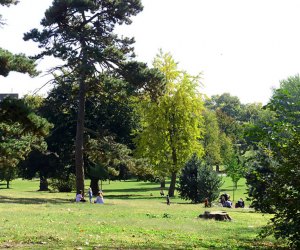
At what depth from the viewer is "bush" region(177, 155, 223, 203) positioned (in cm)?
3697

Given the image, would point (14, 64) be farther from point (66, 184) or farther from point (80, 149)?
point (66, 184)

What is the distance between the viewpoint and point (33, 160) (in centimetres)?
4941

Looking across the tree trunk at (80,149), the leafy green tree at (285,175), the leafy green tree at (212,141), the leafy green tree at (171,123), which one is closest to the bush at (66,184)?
the leafy green tree at (171,123)

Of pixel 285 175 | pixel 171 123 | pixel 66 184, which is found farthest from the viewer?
→ pixel 66 184

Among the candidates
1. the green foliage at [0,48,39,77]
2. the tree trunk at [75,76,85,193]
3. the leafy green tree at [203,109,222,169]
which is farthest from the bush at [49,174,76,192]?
the green foliage at [0,48,39,77]

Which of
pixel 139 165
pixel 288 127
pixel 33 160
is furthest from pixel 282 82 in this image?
pixel 288 127

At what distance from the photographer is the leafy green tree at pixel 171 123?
→ 4553 cm

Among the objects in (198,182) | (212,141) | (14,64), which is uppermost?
(212,141)

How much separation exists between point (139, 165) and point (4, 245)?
2156 cm

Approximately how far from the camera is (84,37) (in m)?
32.5

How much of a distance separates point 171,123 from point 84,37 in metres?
16.8

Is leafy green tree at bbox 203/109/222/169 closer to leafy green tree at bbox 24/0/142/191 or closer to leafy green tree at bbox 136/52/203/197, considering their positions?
leafy green tree at bbox 136/52/203/197

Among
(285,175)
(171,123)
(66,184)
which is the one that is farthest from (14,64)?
(66,184)

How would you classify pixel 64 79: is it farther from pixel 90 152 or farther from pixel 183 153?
pixel 183 153
